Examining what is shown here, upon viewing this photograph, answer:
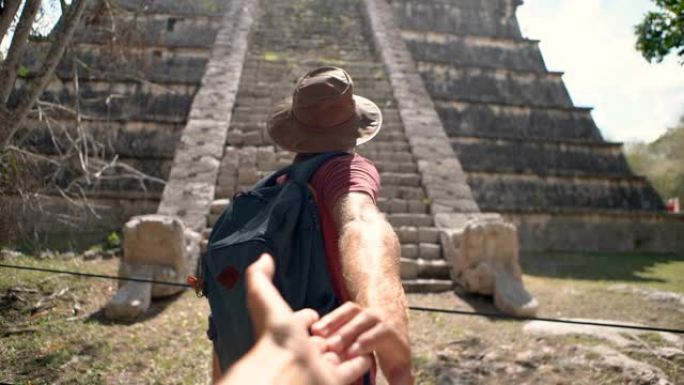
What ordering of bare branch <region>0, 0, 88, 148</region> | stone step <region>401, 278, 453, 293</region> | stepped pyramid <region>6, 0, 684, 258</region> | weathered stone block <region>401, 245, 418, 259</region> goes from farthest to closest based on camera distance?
stepped pyramid <region>6, 0, 684, 258</region> < weathered stone block <region>401, 245, 418, 259</region> < stone step <region>401, 278, 453, 293</region> < bare branch <region>0, 0, 88, 148</region>

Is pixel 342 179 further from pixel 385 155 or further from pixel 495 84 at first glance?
pixel 495 84

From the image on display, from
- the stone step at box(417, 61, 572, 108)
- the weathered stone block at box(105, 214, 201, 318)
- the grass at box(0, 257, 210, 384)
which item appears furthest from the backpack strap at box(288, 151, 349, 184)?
the stone step at box(417, 61, 572, 108)

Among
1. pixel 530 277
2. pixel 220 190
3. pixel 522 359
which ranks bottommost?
pixel 522 359

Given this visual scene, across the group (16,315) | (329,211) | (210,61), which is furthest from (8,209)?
(210,61)

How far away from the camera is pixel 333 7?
42.5 ft

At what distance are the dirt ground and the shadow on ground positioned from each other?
0.72 meters

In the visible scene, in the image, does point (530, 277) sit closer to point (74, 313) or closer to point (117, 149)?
point (74, 313)

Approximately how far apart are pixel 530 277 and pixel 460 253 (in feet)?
5.23

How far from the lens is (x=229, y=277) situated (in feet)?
4.75

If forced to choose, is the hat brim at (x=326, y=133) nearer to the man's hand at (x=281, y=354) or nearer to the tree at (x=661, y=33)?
the man's hand at (x=281, y=354)

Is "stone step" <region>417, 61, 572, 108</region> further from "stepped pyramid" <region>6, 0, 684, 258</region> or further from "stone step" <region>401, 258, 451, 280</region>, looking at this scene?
"stone step" <region>401, 258, 451, 280</region>

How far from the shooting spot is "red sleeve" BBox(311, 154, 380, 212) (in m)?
1.46

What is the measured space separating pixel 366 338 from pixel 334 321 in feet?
0.21

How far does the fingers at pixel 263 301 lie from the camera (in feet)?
2.69
